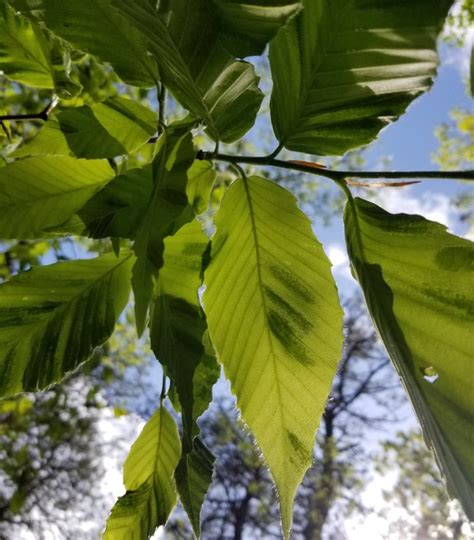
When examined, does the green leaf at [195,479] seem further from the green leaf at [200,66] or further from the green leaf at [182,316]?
the green leaf at [200,66]

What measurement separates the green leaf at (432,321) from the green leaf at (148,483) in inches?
8.4

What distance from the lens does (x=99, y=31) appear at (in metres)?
0.31

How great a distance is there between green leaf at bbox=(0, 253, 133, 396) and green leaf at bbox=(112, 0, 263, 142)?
14 cm

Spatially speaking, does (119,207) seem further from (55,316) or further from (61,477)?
(61,477)

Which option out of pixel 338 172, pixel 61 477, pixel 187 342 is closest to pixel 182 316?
pixel 187 342

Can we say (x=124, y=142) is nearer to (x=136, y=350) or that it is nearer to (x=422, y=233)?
(x=422, y=233)

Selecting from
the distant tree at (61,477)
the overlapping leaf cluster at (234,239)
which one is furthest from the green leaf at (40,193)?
the distant tree at (61,477)

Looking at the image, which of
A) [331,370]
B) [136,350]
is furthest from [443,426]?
[136,350]

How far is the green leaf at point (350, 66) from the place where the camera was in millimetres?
245

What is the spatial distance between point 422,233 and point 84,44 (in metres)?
0.21

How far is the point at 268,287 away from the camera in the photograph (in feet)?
1.08

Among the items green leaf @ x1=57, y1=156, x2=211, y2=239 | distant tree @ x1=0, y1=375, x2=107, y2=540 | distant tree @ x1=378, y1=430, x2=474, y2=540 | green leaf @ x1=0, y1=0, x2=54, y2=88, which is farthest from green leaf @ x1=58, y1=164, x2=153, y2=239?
distant tree @ x1=378, y1=430, x2=474, y2=540

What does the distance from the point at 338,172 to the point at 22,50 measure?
31 centimetres

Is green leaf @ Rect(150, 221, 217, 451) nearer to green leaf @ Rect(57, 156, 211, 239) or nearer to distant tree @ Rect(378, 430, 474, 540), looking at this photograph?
green leaf @ Rect(57, 156, 211, 239)
